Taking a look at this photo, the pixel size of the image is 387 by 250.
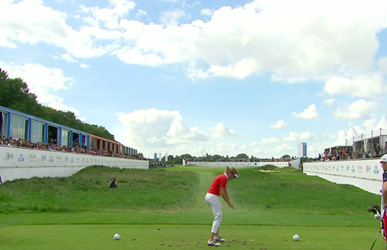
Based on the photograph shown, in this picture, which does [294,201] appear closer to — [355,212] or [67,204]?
[355,212]

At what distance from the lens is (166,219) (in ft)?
48.2

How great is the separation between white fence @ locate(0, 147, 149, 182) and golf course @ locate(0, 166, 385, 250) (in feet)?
3.99

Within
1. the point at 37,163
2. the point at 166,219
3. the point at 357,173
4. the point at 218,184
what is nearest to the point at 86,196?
the point at 166,219

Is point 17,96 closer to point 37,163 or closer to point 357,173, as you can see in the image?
point 37,163

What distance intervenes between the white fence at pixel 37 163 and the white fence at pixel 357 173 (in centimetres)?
2714

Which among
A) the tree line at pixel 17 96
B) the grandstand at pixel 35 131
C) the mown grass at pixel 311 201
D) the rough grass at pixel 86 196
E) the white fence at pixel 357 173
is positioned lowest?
the mown grass at pixel 311 201

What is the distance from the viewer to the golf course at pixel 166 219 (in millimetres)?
9851

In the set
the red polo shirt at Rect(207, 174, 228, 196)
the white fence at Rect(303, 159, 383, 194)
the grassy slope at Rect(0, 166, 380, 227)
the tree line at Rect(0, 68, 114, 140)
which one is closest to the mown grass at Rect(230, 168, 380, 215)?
the grassy slope at Rect(0, 166, 380, 227)

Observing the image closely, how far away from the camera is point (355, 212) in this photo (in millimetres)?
18328

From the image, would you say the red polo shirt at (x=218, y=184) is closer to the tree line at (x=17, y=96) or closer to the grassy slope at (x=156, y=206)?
the grassy slope at (x=156, y=206)

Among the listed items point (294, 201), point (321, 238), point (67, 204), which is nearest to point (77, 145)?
point (67, 204)

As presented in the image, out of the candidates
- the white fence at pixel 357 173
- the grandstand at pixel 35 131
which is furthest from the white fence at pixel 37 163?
the white fence at pixel 357 173

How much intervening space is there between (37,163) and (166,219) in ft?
65.5

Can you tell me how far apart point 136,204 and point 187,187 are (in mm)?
10233
